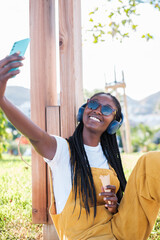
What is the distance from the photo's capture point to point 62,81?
8.52ft

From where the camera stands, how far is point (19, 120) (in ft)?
6.03

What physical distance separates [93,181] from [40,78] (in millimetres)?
991

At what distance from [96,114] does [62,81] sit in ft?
1.42

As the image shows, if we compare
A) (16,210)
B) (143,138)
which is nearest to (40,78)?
(16,210)

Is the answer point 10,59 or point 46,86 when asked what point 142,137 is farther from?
point 10,59

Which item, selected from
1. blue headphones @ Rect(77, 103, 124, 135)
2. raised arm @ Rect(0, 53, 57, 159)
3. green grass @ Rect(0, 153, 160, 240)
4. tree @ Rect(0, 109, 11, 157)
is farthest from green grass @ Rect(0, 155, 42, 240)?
tree @ Rect(0, 109, 11, 157)

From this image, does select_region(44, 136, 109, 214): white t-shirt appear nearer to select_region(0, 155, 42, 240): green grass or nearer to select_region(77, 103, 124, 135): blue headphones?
select_region(77, 103, 124, 135): blue headphones

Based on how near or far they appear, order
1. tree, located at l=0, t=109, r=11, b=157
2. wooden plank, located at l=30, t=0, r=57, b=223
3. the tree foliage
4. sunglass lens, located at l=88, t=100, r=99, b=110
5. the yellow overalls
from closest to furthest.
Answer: the yellow overalls < sunglass lens, located at l=88, t=100, r=99, b=110 < wooden plank, located at l=30, t=0, r=57, b=223 < tree, located at l=0, t=109, r=11, b=157 < the tree foliage

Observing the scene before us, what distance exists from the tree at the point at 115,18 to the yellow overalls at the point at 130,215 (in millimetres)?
2772

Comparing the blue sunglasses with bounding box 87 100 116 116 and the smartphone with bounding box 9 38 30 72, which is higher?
the smartphone with bounding box 9 38 30 72

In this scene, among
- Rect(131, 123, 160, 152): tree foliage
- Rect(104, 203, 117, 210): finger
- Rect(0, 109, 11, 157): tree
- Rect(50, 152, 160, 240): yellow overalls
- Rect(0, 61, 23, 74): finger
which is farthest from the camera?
Rect(131, 123, 160, 152): tree foliage

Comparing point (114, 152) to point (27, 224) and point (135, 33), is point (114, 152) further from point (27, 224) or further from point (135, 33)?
point (135, 33)

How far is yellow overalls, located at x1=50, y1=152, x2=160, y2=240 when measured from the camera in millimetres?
1981

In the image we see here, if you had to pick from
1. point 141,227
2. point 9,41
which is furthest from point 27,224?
point 9,41
